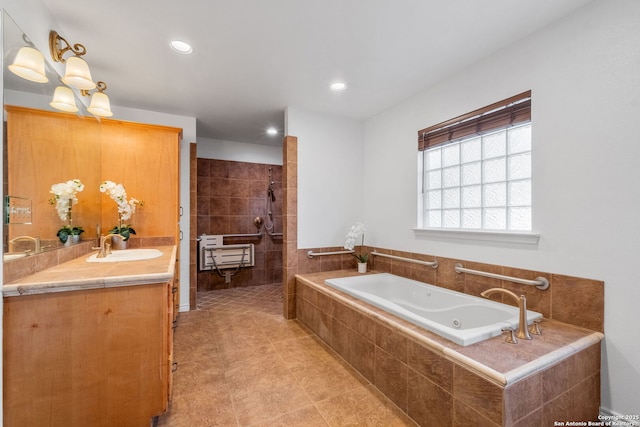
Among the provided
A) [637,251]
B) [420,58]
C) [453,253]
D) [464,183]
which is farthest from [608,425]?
[420,58]

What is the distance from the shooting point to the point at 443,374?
1365 millimetres

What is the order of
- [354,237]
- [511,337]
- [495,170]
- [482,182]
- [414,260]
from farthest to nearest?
[354,237]
[414,260]
[482,182]
[495,170]
[511,337]

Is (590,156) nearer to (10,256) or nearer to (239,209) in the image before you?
(10,256)

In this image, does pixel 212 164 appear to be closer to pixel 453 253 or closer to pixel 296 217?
pixel 296 217

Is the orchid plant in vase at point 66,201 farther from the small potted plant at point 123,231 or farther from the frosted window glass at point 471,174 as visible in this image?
the frosted window glass at point 471,174

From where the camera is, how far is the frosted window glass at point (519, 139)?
77.4 inches

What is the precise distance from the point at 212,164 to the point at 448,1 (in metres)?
3.84

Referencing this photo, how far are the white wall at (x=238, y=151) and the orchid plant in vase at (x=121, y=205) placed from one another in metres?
1.86

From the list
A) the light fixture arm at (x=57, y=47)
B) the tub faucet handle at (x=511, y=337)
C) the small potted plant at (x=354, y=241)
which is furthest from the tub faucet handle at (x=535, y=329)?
the light fixture arm at (x=57, y=47)

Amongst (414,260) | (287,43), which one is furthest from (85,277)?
(414,260)

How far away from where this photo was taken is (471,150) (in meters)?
2.39

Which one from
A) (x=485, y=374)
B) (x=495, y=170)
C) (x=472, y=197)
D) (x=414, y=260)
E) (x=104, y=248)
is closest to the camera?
(x=485, y=374)

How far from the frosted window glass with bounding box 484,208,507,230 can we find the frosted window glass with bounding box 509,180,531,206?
0.10m

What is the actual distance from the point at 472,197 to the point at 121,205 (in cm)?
330
